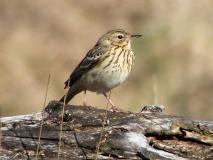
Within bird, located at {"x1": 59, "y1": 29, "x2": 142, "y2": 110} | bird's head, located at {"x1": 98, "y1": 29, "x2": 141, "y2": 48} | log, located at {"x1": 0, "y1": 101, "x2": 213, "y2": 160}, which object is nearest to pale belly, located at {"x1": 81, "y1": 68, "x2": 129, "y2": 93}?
bird, located at {"x1": 59, "y1": 29, "x2": 142, "y2": 110}

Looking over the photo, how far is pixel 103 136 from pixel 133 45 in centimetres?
1000

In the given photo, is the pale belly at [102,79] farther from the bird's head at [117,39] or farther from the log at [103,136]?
the log at [103,136]

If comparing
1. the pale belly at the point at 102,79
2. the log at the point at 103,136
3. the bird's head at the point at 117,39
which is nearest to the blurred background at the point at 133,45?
the bird's head at the point at 117,39

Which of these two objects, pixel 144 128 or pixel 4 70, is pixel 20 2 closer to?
pixel 4 70

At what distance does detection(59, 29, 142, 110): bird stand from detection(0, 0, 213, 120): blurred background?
3552 millimetres

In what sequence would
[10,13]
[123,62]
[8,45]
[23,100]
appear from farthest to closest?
[10,13], [8,45], [23,100], [123,62]

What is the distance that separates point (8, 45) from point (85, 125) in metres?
12.2

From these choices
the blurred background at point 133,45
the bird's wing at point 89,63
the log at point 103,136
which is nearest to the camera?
the log at point 103,136

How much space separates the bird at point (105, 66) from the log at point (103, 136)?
6.52 feet

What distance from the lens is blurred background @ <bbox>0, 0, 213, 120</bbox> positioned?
17219 mm

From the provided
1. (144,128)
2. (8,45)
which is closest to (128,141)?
(144,128)

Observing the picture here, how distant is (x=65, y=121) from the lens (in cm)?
897

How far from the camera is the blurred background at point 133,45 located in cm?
1722

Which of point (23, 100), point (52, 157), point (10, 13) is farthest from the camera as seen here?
point (10, 13)
